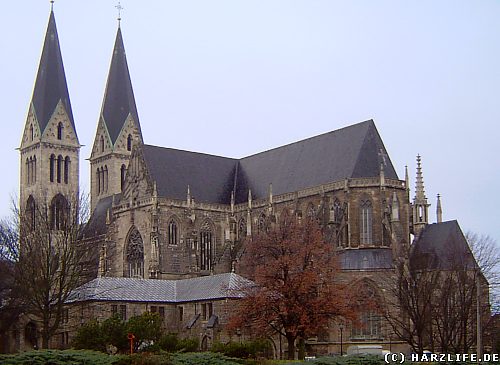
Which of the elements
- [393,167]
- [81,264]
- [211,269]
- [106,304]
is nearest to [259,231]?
[211,269]

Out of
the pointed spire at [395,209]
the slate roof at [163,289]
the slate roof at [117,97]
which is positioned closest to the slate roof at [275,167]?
the pointed spire at [395,209]

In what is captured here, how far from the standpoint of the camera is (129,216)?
95500 millimetres

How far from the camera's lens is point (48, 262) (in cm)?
6034

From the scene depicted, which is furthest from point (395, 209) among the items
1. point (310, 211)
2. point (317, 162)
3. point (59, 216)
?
point (59, 216)

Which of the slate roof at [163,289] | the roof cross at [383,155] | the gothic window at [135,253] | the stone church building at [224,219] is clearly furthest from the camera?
the gothic window at [135,253]

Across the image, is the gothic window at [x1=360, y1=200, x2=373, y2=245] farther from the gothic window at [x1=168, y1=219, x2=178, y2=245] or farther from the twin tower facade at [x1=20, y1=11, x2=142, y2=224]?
the twin tower facade at [x1=20, y1=11, x2=142, y2=224]

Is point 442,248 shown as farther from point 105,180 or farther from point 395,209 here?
point 105,180

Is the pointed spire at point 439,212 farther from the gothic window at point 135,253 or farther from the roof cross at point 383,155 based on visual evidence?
the gothic window at point 135,253

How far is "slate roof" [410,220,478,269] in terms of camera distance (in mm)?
71287

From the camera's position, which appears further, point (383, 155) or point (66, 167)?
point (66, 167)

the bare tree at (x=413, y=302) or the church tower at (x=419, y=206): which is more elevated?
the church tower at (x=419, y=206)

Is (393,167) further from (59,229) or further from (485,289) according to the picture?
(59,229)

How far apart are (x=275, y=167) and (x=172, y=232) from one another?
1223 cm

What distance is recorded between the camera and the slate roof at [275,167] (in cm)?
8539
